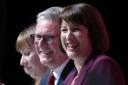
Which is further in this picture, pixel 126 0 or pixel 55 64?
pixel 126 0

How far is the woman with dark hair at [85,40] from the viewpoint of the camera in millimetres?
2549

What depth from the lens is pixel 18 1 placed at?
195 inches

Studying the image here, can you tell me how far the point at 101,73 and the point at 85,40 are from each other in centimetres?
21

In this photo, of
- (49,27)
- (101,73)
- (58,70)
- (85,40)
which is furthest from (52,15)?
(101,73)

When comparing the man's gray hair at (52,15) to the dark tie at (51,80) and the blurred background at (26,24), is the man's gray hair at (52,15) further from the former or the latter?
the blurred background at (26,24)

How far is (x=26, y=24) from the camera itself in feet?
15.9

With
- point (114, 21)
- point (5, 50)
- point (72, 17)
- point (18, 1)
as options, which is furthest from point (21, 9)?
point (72, 17)

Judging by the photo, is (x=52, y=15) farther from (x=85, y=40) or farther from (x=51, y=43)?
(x=85, y=40)

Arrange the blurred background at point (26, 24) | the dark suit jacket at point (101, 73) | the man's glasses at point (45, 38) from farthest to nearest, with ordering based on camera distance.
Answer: the blurred background at point (26, 24) → the man's glasses at point (45, 38) → the dark suit jacket at point (101, 73)

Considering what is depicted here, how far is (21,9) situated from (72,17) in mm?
2364

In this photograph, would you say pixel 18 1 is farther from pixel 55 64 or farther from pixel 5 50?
pixel 55 64

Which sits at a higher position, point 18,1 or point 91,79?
point 18,1

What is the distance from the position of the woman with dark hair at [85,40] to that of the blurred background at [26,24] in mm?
1694

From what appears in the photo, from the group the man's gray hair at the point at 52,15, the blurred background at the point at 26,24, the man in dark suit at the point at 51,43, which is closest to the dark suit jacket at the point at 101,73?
the man in dark suit at the point at 51,43
